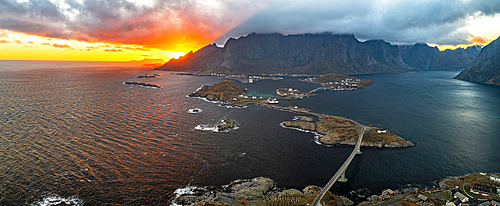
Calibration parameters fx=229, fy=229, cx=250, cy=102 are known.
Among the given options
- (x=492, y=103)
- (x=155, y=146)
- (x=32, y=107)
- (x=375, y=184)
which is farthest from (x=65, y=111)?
(x=492, y=103)

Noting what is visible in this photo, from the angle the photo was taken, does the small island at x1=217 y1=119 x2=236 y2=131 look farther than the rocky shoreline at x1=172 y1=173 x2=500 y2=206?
Yes

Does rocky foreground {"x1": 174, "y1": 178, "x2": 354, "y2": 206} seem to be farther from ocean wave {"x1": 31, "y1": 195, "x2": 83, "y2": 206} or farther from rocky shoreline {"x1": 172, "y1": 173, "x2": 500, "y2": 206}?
ocean wave {"x1": 31, "y1": 195, "x2": 83, "y2": 206}

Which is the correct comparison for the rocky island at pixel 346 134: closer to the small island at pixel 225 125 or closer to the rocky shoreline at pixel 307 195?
the small island at pixel 225 125

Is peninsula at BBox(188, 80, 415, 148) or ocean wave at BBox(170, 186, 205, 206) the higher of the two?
peninsula at BBox(188, 80, 415, 148)

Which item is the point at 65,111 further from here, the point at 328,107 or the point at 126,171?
the point at 328,107

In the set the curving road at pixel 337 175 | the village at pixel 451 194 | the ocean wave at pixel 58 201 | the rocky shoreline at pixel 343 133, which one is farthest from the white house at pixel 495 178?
the ocean wave at pixel 58 201

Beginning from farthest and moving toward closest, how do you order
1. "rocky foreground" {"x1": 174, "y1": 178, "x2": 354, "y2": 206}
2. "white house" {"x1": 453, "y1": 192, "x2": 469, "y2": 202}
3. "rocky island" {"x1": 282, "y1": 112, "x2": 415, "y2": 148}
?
1. "rocky island" {"x1": 282, "y1": 112, "x2": 415, "y2": 148}
2. "white house" {"x1": 453, "y1": 192, "x2": 469, "y2": 202}
3. "rocky foreground" {"x1": 174, "y1": 178, "x2": 354, "y2": 206}

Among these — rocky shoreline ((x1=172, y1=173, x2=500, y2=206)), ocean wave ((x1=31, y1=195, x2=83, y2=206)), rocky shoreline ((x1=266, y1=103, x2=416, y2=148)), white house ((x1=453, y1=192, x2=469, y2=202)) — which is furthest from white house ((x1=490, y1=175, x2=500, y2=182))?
ocean wave ((x1=31, y1=195, x2=83, y2=206))

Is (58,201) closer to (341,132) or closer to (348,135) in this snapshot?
(348,135)
